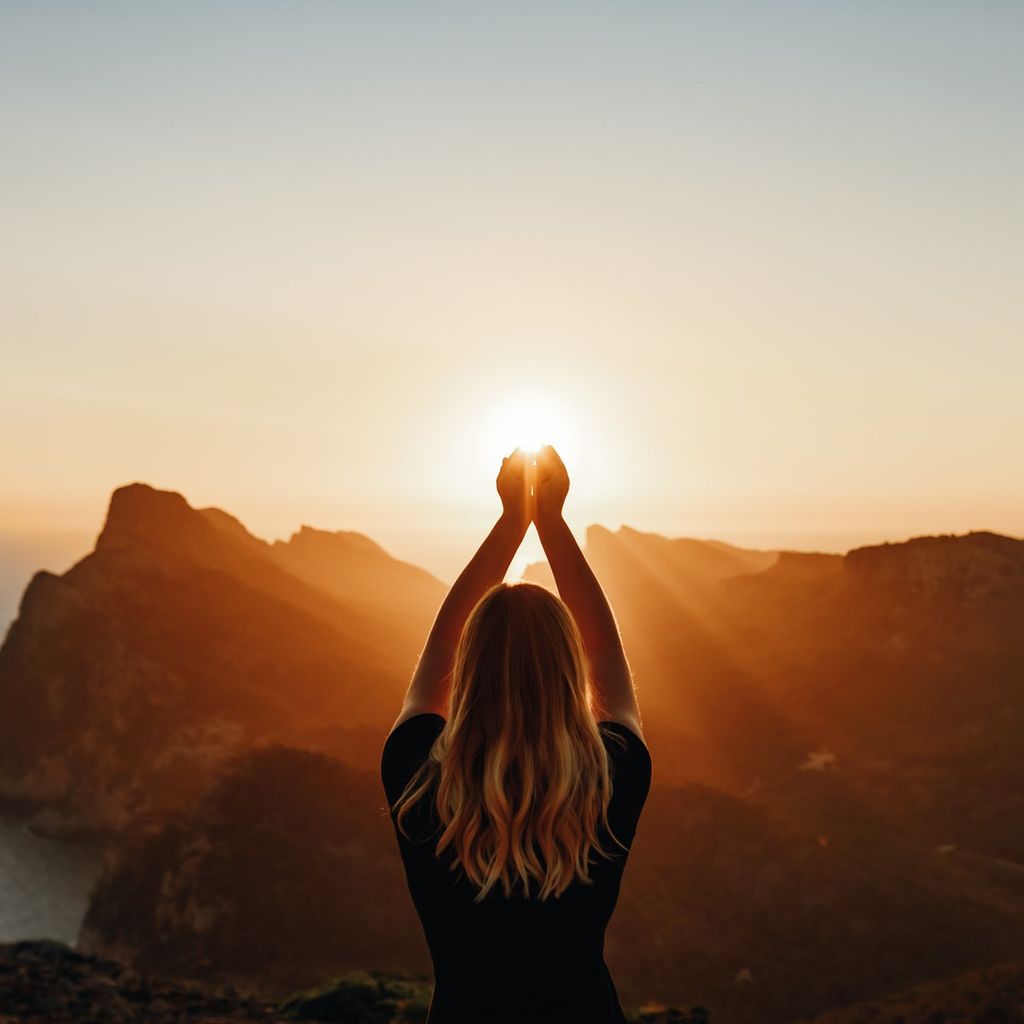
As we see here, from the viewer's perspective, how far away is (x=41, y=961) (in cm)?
2569

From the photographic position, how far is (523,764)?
248 centimetres

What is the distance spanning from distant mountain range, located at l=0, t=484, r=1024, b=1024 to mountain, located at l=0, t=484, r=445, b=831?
0.25 metres

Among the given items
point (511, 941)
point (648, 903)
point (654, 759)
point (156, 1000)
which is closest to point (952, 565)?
point (654, 759)

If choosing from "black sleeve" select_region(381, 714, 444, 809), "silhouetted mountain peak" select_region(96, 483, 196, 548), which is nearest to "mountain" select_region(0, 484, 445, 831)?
"silhouetted mountain peak" select_region(96, 483, 196, 548)

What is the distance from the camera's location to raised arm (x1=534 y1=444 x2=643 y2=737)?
288 centimetres

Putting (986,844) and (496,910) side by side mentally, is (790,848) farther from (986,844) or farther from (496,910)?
(496,910)

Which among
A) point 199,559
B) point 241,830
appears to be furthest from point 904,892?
point 199,559

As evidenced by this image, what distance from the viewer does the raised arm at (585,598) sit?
2.88 meters

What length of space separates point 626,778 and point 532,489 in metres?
1.21

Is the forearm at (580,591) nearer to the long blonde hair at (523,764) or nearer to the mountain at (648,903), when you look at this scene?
the long blonde hair at (523,764)

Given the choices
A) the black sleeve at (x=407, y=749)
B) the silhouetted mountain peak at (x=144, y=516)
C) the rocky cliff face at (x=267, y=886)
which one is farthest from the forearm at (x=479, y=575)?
the silhouetted mountain peak at (x=144, y=516)

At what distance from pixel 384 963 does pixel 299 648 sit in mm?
41582

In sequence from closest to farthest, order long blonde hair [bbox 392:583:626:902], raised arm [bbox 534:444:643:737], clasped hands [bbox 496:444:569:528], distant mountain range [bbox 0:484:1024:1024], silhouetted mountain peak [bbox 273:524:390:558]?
long blonde hair [bbox 392:583:626:902], raised arm [bbox 534:444:643:737], clasped hands [bbox 496:444:569:528], distant mountain range [bbox 0:484:1024:1024], silhouetted mountain peak [bbox 273:524:390:558]

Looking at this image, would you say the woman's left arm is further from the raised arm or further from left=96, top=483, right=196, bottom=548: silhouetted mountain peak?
left=96, top=483, right=196, bottom=548: silhouetted mountain peak
